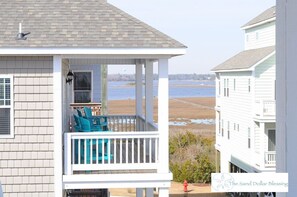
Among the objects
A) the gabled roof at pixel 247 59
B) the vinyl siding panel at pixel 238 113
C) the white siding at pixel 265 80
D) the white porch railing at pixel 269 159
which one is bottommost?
the white porch railing at pixel 269 159

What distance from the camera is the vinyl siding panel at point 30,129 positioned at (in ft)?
34.9

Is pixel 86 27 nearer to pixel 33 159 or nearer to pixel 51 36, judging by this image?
pixel 51 36

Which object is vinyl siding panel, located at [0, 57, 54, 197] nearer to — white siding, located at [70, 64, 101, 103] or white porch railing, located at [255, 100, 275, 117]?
white siding, located at [70, 64, 101, 103]

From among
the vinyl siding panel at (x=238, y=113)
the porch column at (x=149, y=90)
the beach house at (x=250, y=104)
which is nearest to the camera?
the porch column at (x=149, y=90)

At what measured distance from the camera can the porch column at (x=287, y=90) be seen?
2266mm

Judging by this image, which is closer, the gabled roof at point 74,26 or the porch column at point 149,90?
the gabled roof at point 74,26

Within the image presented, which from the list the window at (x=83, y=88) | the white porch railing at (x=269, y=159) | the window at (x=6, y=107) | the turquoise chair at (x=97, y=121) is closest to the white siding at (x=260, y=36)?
the white porch railing at (x=269, y=159)

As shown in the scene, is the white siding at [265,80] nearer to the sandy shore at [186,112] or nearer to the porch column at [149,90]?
the porch column at [149,90]

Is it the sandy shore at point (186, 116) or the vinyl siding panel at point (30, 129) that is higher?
the vinyl siding panel at point (30, 129)

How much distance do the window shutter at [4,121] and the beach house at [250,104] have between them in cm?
1498

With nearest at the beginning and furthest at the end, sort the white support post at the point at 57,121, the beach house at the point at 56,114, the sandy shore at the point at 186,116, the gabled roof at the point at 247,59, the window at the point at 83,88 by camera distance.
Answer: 1. the beach house at the point at 56,114
2. the white support post at the point at 57,121
3. the window at the point at 83,88
4. the gabled roof at the point at 247,59
5. the sandy shore at the point at 186,116

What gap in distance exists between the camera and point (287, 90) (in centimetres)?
229

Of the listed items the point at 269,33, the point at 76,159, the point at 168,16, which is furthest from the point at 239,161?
the point at 168,16

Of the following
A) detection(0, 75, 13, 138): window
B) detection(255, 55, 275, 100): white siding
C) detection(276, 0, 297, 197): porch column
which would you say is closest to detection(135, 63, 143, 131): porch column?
detection(0, 75, 13, 138): window
